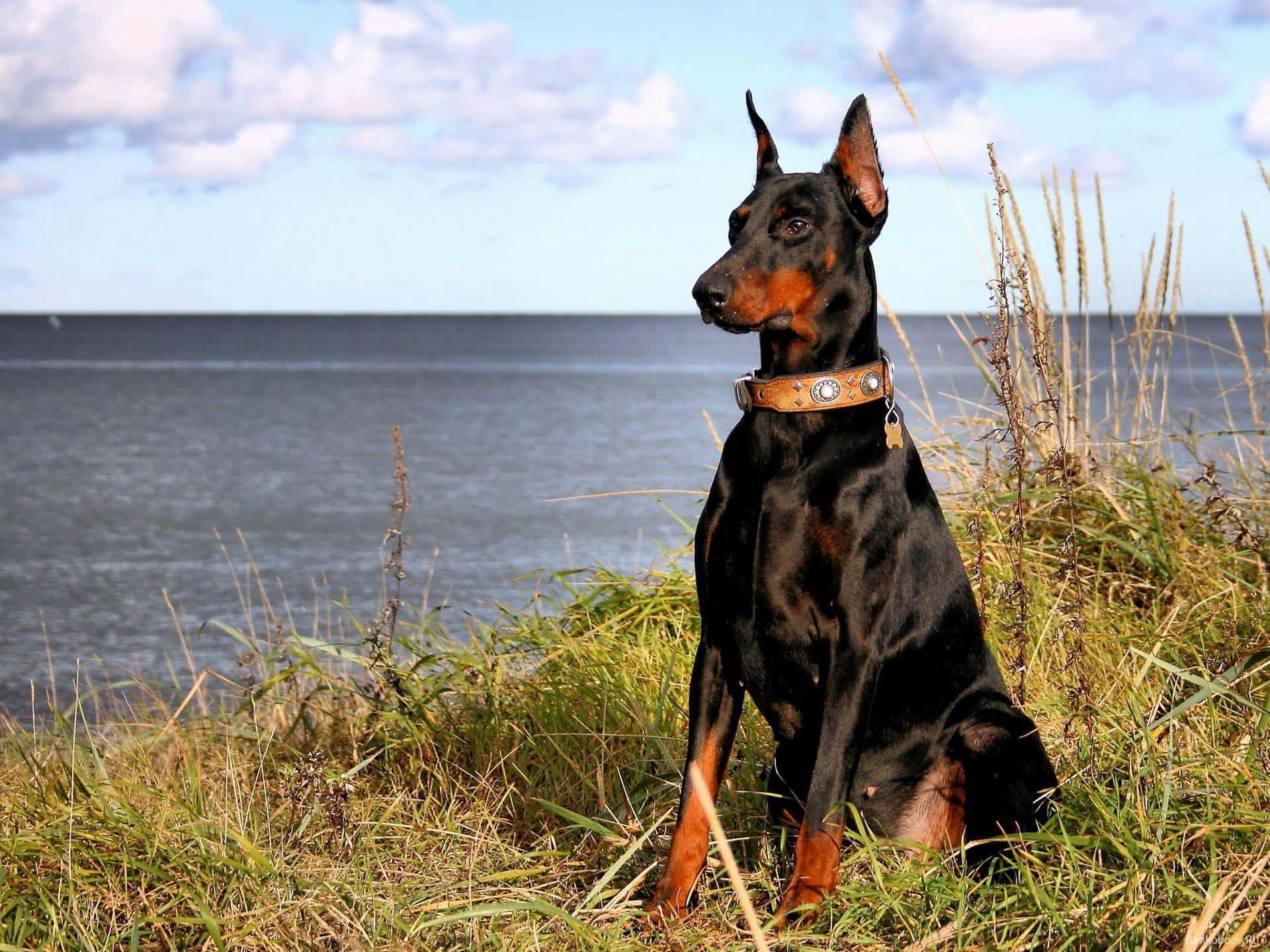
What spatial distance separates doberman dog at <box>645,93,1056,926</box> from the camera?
98.5 inches

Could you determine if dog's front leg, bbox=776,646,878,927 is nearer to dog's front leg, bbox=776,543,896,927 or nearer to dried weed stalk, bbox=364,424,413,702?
dog's front leg, bbox=776,543,896,927

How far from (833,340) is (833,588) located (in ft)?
1.74

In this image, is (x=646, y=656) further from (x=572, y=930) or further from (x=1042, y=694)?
(x=572, y=930)

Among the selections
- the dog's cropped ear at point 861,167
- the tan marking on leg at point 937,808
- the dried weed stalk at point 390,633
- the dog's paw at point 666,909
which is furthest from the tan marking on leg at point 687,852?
the dried weed stalk at point 390,633

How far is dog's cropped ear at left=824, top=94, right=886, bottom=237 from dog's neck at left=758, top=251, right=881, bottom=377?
0.10 m

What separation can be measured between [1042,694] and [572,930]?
1689 mm

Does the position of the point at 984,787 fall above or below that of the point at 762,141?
below

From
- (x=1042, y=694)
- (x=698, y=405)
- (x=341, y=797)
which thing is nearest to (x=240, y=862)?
(x=341, y=797)

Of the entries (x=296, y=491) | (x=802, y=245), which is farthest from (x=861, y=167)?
(x=296, y=491)

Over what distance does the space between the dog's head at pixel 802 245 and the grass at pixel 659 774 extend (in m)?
0.36

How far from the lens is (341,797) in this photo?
305 cm

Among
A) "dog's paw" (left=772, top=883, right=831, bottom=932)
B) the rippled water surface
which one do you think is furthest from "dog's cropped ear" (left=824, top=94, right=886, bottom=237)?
the rippled water surface

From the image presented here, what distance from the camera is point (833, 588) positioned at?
2.51 meters

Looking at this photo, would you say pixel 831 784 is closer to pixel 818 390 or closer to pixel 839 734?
pixel 839 734
